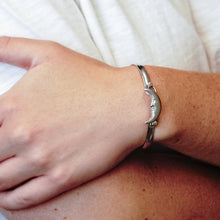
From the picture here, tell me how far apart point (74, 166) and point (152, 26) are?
446mm

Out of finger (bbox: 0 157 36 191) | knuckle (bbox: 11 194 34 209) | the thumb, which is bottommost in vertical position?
knuckle (bbox: 11 194 34 209)

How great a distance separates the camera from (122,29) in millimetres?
751

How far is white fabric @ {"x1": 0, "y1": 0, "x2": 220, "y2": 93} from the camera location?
2.22 ft

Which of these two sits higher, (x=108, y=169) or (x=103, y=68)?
(x=103, y=68)

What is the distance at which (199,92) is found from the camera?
666mm

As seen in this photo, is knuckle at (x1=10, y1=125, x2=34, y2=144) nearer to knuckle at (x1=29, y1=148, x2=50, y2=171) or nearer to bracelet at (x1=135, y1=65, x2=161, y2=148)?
knuckle at (x1=29, y1=148, x2=50, y2=171)

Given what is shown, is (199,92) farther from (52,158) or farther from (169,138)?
(52,158)

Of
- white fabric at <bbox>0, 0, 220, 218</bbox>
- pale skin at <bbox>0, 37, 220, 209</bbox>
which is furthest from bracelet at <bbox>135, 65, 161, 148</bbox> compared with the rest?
white fabric at <bbox>0, 0, 220, 218</bbox>

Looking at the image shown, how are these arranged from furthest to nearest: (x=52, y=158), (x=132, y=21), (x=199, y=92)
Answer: (x=132, y=21) → (x=199, y=92) → (x=52, y=158)

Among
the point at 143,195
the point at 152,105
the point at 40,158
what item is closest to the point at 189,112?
the point at 152,105

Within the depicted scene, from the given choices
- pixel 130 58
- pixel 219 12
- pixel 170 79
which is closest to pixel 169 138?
pixel 170 79

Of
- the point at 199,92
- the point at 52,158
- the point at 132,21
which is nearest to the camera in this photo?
the point at 52,158

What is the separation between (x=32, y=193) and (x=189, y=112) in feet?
1.26

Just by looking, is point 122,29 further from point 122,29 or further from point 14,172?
point 14,172
